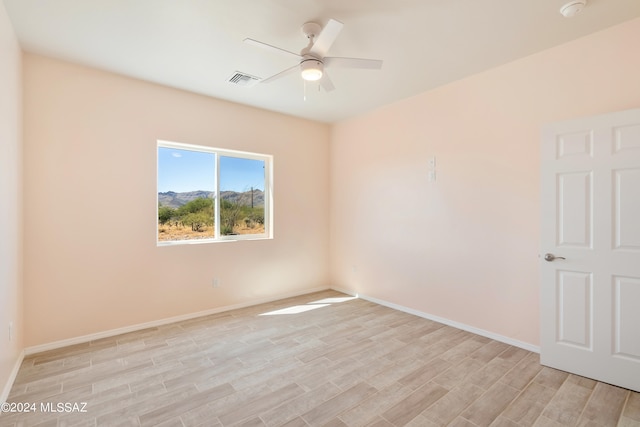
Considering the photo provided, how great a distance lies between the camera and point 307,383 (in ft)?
7.54

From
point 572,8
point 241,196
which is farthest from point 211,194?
A: point 572,8

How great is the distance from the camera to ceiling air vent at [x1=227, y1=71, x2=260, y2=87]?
10.4 ft

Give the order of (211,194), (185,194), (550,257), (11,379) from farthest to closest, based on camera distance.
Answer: (211,194) → (185,194) → (550,257) → (11,379)

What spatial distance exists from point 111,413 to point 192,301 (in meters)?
1.75

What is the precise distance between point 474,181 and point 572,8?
1.59m

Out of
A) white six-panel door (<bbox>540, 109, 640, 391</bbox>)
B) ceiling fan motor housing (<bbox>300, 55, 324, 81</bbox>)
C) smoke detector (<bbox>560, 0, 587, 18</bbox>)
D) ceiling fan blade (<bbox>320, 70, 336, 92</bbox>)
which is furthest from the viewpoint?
ceiling fan blade (<bbox>320, 70, 336, 92</bbox>)

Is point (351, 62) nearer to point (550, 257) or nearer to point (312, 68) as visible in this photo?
point (312, 68)

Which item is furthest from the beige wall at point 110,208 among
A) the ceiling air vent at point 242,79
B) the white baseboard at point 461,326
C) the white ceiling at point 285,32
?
the white baseboard at point 461,326

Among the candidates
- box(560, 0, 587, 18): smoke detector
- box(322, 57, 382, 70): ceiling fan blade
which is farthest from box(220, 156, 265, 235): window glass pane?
box(560, 0, 587, 18): smoke detector

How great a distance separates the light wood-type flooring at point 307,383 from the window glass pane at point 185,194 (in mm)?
1195

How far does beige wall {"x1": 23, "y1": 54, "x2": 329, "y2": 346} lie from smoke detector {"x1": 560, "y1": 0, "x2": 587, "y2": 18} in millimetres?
3364

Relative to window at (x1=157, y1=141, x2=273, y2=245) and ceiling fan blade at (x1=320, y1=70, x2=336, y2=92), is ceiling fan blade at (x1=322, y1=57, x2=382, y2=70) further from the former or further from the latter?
window at (x1=157, y1=141, x2=273, y2=245)

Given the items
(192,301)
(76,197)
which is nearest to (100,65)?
(76,197)

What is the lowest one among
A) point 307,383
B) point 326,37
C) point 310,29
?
point 307,383
